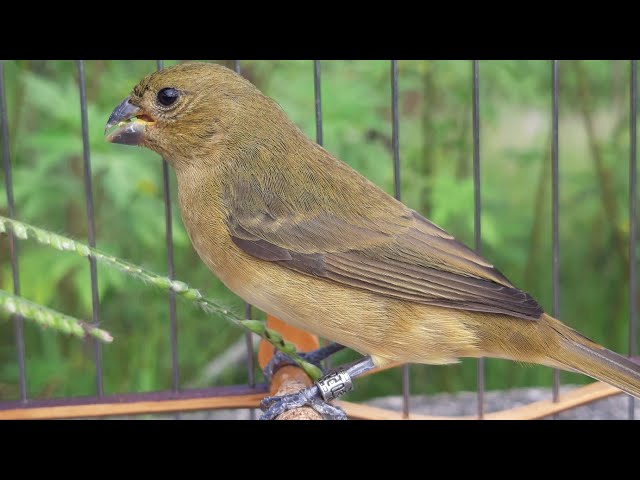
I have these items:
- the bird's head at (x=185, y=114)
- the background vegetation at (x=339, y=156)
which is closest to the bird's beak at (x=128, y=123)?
Result: the bird's head at (x=185, y=114)

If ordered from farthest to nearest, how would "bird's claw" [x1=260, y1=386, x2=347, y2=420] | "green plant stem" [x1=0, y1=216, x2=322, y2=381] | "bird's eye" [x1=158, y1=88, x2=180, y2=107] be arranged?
"bird's eye" [x1=158, y1=88, x2=180, y2=107] → "bird's claw" [x1=260, y1=386, x2=347, y2=420] → "green plant stem" [x1=0, y1=216, x2=322, y2=381]

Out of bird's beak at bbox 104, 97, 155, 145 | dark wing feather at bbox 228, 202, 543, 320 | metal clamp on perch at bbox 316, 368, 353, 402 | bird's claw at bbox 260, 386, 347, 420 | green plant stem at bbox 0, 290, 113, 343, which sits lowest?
green plant stem at bbox 0, 290, 113, 343

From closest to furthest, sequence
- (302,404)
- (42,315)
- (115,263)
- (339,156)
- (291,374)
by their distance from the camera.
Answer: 1. (42,315)
2. (115,263)
3. (302,404)
4. (291,374)
5. (339,156)

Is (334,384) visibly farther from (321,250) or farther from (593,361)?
(593,361)

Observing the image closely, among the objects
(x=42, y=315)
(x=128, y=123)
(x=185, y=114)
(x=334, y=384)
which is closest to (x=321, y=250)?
(x=334, y=384)

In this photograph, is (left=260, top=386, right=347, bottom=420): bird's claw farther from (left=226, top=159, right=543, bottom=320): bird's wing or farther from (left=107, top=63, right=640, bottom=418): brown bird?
(left=226, top=159, right=543, bottom=320): bird's wing

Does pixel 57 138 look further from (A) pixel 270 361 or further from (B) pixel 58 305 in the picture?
(A) pixel 270 361

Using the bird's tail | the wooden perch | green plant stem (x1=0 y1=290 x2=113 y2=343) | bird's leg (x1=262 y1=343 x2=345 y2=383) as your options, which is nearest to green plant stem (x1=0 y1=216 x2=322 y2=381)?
green plant stem (x1=0 y1=290 x2=113 y2=343)
